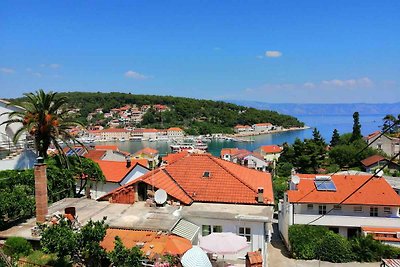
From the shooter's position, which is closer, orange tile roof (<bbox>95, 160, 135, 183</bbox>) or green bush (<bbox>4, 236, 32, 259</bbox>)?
green bush (<bbox>4, 236, 32, 259</bbox>)

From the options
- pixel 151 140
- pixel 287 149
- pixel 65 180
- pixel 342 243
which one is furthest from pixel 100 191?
pixel 151 140

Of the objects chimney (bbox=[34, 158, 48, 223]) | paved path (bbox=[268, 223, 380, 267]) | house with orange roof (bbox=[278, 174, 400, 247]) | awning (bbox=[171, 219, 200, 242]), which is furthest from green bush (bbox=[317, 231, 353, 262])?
chimney (bbox=[34, 158, 48, 223])

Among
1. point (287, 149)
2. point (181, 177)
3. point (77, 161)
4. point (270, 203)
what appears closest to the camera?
point (270, 203)

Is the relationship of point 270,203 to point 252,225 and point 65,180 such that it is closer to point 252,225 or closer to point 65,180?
point 252,225

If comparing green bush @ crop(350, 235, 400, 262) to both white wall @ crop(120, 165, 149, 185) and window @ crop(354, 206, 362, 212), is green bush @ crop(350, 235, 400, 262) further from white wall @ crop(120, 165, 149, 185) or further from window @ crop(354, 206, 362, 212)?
white wall @ crop(120, 165, 149, 185)

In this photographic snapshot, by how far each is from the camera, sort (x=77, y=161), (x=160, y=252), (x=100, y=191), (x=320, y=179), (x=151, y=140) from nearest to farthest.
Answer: (x=160, y=252) → (x=77, y=161) → (x=320, y=179) → (x=100, y=191) → (x=151, y=140)

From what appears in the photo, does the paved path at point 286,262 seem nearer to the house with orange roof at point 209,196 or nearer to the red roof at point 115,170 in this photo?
the house with orange roof at point 209,196
